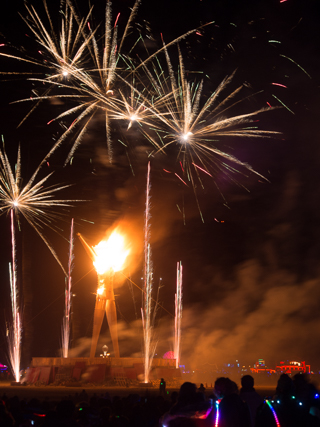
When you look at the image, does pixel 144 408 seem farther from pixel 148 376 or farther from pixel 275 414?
pixel 148 376

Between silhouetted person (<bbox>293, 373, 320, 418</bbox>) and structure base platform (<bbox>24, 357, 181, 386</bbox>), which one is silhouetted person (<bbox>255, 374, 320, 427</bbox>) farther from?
structure base platform (<bbox>24, 357, 181, 386</bbox>)

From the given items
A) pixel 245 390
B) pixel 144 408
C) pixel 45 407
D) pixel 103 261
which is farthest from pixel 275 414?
pixel 103 261

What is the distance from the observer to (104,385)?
112 ft

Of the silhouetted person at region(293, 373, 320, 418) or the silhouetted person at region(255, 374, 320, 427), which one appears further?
the silhouetted person at region(293, 373, 320, 418)

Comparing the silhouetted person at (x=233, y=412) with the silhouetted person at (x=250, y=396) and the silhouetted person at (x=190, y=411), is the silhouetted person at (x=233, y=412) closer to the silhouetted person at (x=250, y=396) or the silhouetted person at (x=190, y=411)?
the silhouetted person at (x=190, y=411)

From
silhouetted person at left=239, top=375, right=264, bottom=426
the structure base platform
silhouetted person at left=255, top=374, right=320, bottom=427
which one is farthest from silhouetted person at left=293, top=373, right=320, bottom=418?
the structure base platform

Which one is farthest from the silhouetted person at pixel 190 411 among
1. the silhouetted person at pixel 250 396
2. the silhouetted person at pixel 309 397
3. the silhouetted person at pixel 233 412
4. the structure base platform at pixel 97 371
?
the structure base platform at pixel 97 371

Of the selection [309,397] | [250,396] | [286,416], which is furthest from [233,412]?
[250,396]

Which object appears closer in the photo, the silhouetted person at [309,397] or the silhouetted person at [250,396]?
the silhouetted person at [309,397]

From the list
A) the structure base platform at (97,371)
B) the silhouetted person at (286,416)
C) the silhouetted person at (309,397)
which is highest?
the structure base platform at (97,371)

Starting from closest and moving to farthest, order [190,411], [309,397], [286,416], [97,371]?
[190,411] → [286,416] → [309,397] → [97,371]

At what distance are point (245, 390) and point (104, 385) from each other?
30.4m

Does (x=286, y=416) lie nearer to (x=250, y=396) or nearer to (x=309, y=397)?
(x=309, y=397)

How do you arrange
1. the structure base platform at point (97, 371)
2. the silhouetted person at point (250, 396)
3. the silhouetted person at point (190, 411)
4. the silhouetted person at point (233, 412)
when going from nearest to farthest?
the silhouetted person at point (190, 411) < the silhouetted person at point (233, 412) < the silhouetted person at point (250, 396) < the structure base platform at point (97, 371)
